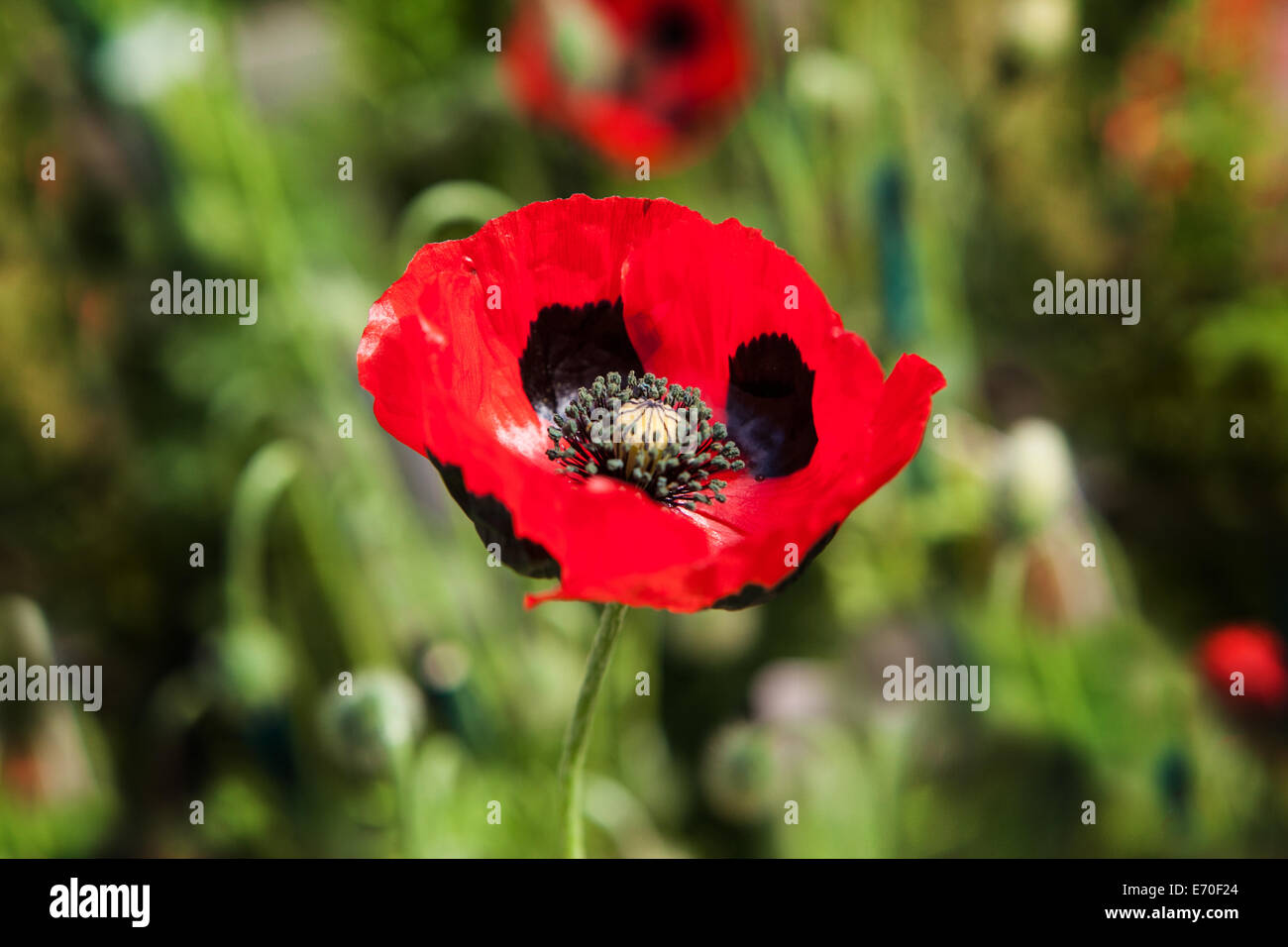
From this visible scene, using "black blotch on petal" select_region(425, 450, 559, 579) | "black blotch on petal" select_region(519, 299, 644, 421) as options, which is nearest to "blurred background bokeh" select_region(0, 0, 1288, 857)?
"black blotch on petal" select_region(519, 299, 644, 421)

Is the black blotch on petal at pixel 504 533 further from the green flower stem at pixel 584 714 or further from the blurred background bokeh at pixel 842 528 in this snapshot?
the blurred background bokeh at pixel 842 528

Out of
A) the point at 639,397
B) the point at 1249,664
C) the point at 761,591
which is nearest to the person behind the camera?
the point at 761,591

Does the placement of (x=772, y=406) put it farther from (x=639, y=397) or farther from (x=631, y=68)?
(x=631, y=68)

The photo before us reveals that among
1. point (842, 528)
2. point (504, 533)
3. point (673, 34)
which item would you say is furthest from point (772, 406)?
point (673, 34)

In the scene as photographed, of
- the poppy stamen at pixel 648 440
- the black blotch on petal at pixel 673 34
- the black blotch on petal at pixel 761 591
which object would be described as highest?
the black blotch on petal at pixel 673 34

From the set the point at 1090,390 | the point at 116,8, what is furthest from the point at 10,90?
the point at 1090,390

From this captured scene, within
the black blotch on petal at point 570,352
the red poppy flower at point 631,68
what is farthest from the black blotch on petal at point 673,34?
the black blotch on petal at point 570,352

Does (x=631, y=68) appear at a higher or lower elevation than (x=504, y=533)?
higher
